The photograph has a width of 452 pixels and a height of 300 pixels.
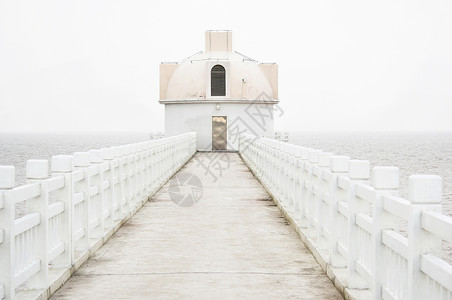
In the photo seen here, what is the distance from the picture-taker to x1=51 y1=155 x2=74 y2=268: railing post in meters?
7.25

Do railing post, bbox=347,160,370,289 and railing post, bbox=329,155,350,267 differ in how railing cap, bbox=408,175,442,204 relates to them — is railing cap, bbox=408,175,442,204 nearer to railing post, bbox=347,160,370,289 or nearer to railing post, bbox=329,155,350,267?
Result: railing post, bbox=347,160,370,289

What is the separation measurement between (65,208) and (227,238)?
11.1 ft

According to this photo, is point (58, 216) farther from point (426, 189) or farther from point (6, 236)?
point (426, 189)

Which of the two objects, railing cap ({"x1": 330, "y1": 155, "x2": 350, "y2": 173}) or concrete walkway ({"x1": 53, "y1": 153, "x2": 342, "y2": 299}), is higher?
railing cap ({"x1": 330, "y1": 155, "x2": 350, "y2": 173})

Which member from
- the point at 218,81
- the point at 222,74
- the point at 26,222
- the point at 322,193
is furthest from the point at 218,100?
the point at 26,222

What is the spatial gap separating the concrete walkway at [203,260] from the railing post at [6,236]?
3.99 feet

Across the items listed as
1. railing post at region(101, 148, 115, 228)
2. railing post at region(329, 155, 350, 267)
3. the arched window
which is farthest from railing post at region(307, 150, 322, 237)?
the arched window

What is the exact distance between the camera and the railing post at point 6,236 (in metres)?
5.33

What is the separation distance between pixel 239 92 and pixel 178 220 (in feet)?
99.0

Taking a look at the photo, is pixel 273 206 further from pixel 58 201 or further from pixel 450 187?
pixel 450 187

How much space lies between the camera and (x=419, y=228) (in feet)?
14.4

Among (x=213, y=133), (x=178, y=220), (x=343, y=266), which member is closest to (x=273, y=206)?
(x=178, y=220)

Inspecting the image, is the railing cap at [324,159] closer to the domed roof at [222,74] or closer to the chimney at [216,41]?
the domed roof at [222,74]

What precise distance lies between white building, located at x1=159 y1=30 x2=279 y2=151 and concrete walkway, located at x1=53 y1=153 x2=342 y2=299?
27713mm
